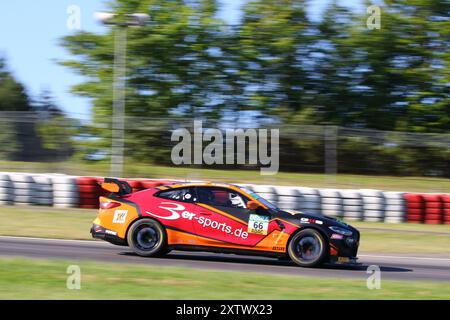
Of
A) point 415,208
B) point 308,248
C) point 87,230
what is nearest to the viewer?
point 308,248

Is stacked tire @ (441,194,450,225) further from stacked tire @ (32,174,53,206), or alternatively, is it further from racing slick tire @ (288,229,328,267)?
stacked tire @ (32,174,53,206)

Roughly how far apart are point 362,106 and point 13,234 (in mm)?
21660

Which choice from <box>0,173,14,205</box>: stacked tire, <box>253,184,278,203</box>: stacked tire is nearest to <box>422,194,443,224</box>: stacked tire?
<box>253,184,278,203</box>: stacked tire

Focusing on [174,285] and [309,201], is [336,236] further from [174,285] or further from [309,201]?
[309,201]

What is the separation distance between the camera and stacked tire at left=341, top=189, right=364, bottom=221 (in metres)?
18.9

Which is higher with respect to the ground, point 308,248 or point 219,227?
point 219,227

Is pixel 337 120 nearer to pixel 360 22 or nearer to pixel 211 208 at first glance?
pixel 360 22

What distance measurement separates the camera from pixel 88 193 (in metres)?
18.7

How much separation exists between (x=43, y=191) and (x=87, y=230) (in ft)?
13.2

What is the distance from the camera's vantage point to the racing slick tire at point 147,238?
10961 mm

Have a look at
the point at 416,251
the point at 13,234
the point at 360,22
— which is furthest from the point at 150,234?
the point at 360,22

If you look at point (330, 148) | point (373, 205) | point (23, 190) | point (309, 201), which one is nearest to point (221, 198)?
point (309, 201)

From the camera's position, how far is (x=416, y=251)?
1460 centimetres

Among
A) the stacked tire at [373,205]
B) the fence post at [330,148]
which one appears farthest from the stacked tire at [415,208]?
the fence post at [330,148]
